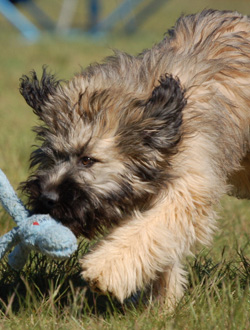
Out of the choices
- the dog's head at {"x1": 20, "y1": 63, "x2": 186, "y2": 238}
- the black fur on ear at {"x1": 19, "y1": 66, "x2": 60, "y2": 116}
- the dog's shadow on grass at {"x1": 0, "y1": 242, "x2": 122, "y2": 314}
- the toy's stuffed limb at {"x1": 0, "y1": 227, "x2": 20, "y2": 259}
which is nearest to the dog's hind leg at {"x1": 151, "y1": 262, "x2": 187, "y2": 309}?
the dog's shadow on grass at {"x1": 0, "y1": 242, "x2": 122, "y2": 314}

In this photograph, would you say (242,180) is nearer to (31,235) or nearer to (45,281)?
(45,281)

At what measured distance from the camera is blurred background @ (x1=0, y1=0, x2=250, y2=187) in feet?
21.8

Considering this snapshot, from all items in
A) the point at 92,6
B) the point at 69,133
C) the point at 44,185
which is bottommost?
the point at 44,185

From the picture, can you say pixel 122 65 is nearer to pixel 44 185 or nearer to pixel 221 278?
pixel 44 185

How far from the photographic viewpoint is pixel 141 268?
10.0 ft

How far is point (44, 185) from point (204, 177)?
2.70 ft

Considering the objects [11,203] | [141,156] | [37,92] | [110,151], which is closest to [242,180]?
[141,156]

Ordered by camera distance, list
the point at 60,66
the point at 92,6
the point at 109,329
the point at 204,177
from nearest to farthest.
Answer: the point at 109,329
the point at 204,177
the point at 60,66
the point at 92,6

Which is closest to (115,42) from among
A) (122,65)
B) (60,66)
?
(60,66)

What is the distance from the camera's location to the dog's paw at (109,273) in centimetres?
294

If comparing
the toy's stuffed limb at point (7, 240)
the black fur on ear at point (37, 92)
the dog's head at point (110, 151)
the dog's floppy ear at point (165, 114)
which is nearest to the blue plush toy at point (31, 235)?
the toy's stuffed limb at point (7, 240)

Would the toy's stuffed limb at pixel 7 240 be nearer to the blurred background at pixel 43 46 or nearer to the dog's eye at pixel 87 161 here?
the dog's eye at pixel 87 161

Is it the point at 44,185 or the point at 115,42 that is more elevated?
the point at 115,42

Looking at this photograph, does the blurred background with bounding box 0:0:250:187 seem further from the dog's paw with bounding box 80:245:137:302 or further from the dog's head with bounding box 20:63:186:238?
the dog's paw with bounding box 80:245:137:302
